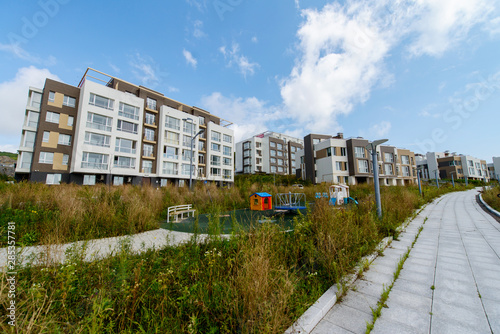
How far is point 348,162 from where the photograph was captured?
38.0m

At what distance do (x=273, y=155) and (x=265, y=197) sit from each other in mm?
52834

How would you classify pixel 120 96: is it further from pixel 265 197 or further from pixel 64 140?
pixel 265 197

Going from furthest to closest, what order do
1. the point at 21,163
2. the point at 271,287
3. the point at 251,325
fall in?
the point at 21,163 → the point at 271,287 → the point at 251,325

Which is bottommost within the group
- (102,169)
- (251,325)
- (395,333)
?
(395,333)

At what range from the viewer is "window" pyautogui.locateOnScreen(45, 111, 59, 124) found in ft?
77.7

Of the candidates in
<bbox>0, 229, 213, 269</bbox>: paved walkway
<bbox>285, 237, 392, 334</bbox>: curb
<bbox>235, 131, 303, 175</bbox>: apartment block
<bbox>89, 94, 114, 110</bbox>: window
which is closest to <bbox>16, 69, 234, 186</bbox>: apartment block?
<bbox>89, 94, 114, 110</bbox>: window

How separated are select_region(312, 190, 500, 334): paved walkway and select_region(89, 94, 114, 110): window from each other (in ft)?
106

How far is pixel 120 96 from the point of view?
89.5 ft

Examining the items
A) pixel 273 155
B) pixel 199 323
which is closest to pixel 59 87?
pixel 199 323

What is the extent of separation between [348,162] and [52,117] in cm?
4553

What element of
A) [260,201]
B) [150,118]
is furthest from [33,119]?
[260,201]

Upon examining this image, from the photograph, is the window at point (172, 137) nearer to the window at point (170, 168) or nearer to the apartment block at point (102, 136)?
the apartment block at point (102, 136)

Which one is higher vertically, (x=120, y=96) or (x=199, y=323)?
(x=120, y=96)

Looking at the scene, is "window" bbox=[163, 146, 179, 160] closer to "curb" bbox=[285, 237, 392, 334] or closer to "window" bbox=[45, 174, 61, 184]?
"window" bbox=[45, 174, 61, 184]
